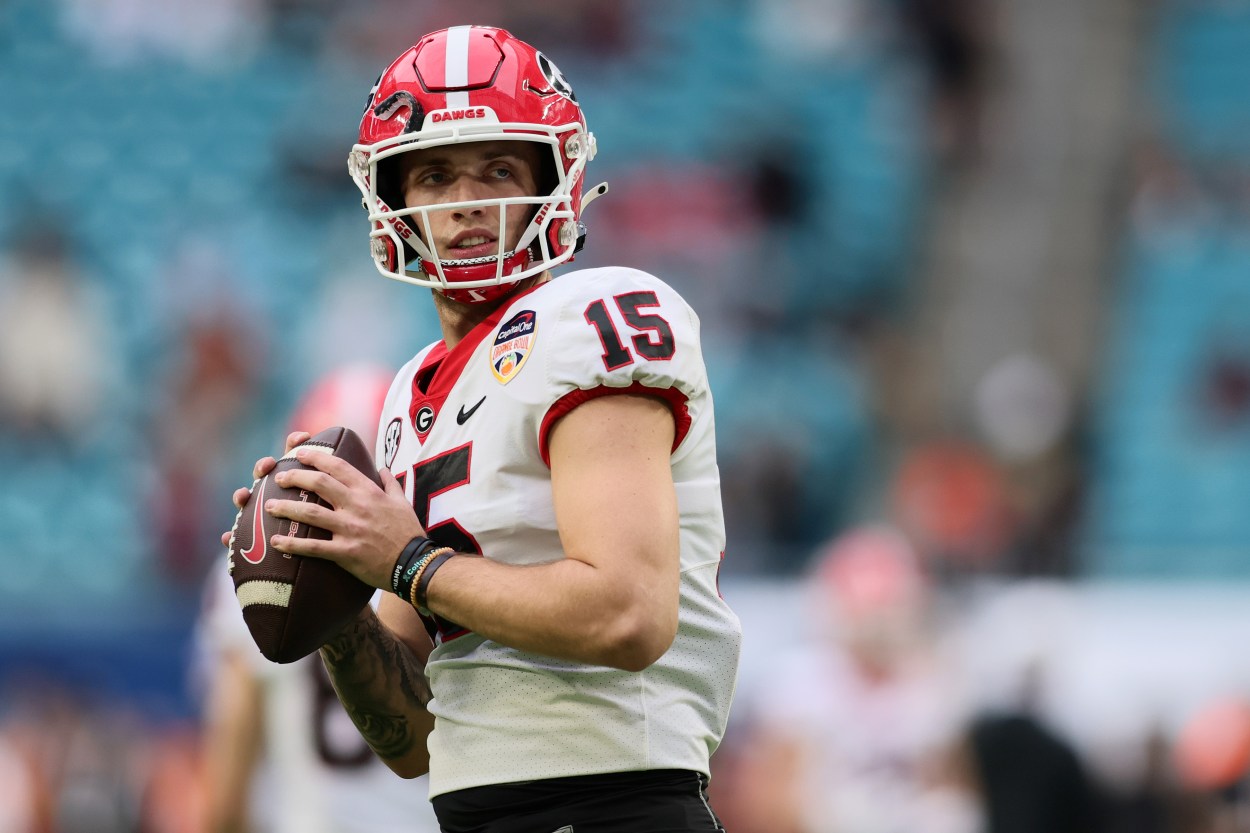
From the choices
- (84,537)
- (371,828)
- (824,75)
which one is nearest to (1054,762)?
(371,828)

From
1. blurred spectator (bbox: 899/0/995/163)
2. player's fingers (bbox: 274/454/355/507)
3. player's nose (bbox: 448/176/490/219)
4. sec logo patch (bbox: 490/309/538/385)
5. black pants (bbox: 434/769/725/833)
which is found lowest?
black pants (bbox: 434/769/725/833)

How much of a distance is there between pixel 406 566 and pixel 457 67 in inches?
32.0

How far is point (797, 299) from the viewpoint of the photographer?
1128 centimetres

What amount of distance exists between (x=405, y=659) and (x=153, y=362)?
788 centimetres

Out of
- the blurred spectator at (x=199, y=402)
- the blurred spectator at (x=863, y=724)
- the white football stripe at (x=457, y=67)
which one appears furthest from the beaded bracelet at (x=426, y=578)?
the blurred spectator at (x=199, y=402)

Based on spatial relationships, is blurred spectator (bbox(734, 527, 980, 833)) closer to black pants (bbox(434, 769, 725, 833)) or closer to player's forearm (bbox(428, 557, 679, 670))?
black pants (bbox(434, 769, 725, 833))

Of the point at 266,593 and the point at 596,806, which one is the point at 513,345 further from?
the point at 596,806

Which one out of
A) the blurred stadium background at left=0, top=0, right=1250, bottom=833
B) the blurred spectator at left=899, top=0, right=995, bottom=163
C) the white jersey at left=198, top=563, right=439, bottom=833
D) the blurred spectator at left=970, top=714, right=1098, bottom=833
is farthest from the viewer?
the blurred spectator at left=899, top=0, right=995, bottom=163

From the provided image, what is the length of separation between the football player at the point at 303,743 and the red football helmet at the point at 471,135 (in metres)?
1.61

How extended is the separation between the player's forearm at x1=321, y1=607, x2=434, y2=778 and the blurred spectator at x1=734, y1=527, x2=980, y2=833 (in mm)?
4790

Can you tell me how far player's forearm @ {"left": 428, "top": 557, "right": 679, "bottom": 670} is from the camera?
2.38 meters

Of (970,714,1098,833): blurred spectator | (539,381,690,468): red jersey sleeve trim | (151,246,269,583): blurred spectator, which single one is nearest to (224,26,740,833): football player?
(539,381,690,468): red jersey sleeve trim

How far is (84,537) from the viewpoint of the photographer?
9.89m

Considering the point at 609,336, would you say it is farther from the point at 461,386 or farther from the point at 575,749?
the point at 575,749
